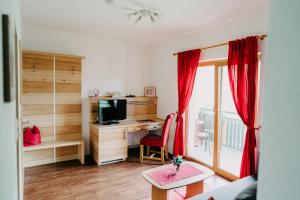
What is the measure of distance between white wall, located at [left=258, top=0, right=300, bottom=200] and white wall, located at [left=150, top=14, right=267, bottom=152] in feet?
8.56

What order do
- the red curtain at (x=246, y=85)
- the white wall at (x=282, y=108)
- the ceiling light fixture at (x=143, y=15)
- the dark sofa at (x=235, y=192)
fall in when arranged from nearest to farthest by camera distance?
the white wall at (x=282, y=108), the dark sofa at (x=235, y=192), the red curtain at (x=246, y=85), the ceiling light fixture at (x=143, y=15)

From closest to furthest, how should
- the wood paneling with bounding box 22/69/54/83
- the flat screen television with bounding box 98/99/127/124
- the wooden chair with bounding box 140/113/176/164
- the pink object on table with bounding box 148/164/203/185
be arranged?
the pink object on table with bounding box 148/164/203/185 → the wood paneling with bounding box 22/69/54/83 → the wooden chair with bounding box 140/113/176/164 → the flat screen television with bounding box 98/99/127/124

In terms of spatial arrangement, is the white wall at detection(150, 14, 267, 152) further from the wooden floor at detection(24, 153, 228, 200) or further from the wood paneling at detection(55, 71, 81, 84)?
the wood paneling at detection(55, 71, 81, 84)

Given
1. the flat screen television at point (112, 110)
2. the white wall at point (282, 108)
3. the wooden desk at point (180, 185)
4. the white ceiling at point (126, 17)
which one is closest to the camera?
the white wall at point (282, 108)

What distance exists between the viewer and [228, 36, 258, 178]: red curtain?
2.79 m

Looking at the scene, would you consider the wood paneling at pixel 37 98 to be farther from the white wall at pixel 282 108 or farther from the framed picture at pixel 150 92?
the white wall at pixel 282 108

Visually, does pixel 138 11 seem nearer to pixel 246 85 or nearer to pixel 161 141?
pixel 246 85

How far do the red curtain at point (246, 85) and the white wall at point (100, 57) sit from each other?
246cm

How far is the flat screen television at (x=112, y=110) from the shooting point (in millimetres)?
4059

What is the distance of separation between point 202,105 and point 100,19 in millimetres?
2523

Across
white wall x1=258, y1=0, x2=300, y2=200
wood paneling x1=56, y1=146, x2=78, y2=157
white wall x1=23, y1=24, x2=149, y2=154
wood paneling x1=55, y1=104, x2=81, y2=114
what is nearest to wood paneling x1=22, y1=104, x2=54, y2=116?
wood paneling x1=55, y1=104, x2=81, y2=114

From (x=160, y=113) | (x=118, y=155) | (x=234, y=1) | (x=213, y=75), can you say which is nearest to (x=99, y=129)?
(x=118, y=155)

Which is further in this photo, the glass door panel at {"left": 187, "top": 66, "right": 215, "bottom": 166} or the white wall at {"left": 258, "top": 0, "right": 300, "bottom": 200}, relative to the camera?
the glass door panel at {"left": 187, "top": 66, "right": 215, "bottom": 166}

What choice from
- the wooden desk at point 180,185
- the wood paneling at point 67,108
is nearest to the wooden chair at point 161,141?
the wooden desk at point 180,185
